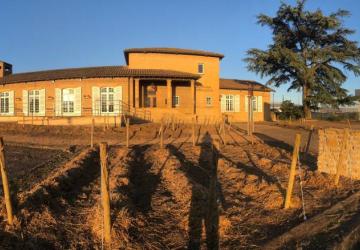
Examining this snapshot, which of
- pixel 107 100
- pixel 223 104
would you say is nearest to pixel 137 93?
pixel 107 100

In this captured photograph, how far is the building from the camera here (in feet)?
113

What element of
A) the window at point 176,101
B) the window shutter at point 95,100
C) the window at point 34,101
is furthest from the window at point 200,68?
the window at point 34,101

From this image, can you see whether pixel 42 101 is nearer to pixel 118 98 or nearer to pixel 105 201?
pixel 118 98

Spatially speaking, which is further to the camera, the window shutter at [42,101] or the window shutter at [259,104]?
the window shutter at [259,104]

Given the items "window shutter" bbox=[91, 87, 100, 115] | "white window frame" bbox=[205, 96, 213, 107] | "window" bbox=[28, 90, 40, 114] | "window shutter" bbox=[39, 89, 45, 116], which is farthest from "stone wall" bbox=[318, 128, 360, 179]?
"window" bbox=[28, 90, 40, 114]

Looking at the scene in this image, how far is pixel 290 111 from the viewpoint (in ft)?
139

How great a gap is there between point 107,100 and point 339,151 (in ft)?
85.8

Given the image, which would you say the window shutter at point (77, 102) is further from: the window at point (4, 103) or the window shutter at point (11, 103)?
the window at point (4, 103)

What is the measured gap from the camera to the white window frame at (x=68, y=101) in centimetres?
3606

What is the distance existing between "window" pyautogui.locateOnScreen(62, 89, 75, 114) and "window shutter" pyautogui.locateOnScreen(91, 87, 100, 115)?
1976 mm

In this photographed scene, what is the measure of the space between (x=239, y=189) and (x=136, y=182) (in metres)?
2.85

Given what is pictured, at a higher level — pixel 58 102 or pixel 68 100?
pixel 68 100

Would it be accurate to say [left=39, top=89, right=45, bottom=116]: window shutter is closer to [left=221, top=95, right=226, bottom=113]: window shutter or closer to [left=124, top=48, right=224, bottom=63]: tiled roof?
[left=124, top=48, right=224, bottom=63]: tiled roof

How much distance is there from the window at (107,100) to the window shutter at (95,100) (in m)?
0.34
